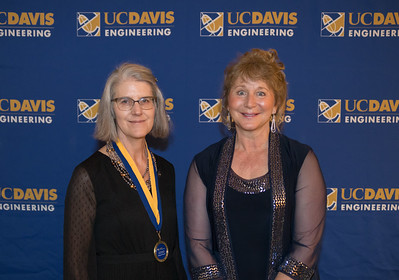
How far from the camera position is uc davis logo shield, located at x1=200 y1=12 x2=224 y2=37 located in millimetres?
2746

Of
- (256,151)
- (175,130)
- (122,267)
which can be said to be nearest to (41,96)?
(175,130)

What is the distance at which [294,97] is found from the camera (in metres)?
2.79

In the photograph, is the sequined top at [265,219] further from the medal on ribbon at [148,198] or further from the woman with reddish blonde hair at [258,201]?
the medal on ribbon at [148,198]

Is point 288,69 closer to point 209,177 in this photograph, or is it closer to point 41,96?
point 209,177

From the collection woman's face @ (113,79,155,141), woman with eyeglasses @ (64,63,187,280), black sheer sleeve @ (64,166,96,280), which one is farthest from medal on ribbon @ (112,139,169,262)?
black sheer sleeve @ (64,166,96,280)

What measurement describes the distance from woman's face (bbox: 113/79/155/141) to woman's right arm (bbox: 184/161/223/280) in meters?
0.39

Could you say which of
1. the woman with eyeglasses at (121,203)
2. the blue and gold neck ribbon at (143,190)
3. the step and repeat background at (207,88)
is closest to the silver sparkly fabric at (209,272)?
the woman with eyeglasses at (121,203)

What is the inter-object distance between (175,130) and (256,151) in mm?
1108

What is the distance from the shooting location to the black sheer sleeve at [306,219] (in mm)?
1738

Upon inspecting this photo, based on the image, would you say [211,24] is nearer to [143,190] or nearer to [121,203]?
[143,190]

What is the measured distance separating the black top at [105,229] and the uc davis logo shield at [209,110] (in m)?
Answer: 1.16

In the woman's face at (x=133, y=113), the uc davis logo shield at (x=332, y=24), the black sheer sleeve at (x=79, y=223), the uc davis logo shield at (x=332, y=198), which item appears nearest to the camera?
the black sheer sleeve at (x=79, y=223)

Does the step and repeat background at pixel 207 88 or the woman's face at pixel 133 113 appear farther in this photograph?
the step and repeat background at pixel 207 88

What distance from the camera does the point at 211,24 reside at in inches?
108
